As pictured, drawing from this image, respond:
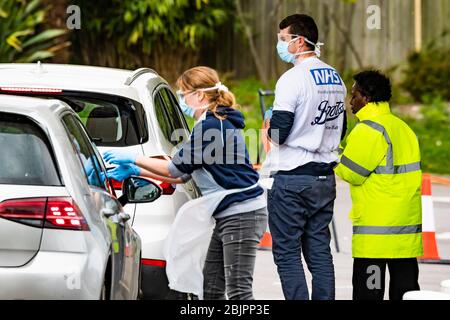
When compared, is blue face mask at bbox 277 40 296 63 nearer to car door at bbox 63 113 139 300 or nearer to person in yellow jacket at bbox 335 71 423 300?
person in yellow jacket at bbox 335 71 423 300

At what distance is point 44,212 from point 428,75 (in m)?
16.4

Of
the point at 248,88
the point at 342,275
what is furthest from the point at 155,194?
the point at 248,88

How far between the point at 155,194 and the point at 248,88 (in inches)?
615

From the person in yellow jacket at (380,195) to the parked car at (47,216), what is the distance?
6.56ft

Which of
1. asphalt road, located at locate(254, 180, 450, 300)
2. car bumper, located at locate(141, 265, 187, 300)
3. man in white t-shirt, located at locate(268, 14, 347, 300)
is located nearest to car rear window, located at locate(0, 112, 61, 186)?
car bumper, located at locate(141, 265, 187, 300)

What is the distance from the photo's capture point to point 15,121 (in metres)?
6.00

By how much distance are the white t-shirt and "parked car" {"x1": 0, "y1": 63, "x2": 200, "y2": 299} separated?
703 mm

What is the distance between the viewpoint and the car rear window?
232 inches

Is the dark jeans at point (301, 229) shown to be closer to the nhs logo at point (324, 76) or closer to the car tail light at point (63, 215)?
the nhs logo at point (324, 76)

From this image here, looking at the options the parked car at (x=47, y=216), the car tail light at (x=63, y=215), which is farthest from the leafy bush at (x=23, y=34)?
the car tail light at (x=63, y=215)

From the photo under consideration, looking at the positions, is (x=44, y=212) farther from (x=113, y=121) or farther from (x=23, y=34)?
(x=23, y=34)

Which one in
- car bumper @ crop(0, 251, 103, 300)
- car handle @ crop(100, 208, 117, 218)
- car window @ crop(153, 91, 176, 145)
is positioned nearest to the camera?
car bumper @ crop(0, 251, 103, 300)

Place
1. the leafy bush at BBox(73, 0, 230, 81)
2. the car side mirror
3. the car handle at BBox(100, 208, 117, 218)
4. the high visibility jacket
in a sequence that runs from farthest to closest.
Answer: the leafy bush at BBox(73, 0, 230, 81) < the high visibility jacket < the car side mirror < the car handle at BBox(100, 208, 117, 218)

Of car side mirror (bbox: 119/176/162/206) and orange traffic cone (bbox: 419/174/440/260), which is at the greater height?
orange traffic cone (bbox: 419/174/440/260)
